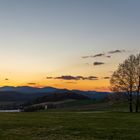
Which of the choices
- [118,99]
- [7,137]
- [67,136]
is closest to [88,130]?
[67,136]

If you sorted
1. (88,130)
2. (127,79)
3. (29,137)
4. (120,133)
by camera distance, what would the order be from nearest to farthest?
(29,137)
(120,133)
(88,130)
(127,79)

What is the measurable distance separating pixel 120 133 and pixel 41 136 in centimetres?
735

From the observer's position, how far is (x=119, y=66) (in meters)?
99.8

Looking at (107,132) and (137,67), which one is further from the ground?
(137,67)

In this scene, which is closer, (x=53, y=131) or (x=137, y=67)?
(x=53, y=131)

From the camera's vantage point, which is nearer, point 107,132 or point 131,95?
point 107,132

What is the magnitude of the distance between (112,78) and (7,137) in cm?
6676

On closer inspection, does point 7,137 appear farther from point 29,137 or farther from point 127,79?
point 127,79

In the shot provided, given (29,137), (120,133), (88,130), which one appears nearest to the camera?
(29,137)

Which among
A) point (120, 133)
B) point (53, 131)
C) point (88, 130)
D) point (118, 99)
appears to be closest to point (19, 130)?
point (53, 131)

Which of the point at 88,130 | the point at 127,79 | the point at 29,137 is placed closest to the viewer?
the point at 29,137

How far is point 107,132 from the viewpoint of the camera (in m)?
37.0

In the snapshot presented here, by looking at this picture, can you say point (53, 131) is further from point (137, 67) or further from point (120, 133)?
point (137, 67)

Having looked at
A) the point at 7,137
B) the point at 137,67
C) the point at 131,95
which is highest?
the point at 137,67
